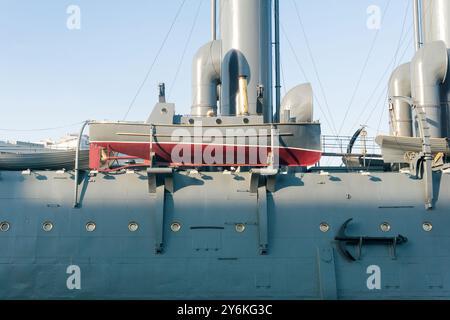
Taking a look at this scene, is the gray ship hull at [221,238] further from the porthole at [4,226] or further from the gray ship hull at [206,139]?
the gray ship hull at [206,139]

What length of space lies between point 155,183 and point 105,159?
2.68 meters

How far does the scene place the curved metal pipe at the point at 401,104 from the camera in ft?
87.2

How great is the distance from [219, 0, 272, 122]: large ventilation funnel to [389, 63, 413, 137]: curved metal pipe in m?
5.71

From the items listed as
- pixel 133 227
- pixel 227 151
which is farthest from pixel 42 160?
pixel 227 151

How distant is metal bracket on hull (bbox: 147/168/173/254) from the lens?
1819 cm

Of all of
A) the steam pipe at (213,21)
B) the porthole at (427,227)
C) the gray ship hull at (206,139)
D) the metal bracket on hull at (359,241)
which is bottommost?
the metal bracket on hull at (359,241)

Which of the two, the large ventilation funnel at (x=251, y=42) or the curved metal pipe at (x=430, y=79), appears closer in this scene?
the curved metal pipe at (x=430, y=79)

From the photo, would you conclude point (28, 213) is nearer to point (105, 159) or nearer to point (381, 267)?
point (105, 159)

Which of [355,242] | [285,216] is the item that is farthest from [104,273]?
[355,242]

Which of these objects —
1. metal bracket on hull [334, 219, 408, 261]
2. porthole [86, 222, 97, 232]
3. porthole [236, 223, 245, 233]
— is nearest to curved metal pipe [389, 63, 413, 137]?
metal bracket on hull [334, 219, 408, 261]

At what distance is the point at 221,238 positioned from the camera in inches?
723

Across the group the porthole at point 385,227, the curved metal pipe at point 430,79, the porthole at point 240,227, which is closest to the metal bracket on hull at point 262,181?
the porthole at point 240,227

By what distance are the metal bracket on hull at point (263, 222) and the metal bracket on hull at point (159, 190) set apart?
2.93m

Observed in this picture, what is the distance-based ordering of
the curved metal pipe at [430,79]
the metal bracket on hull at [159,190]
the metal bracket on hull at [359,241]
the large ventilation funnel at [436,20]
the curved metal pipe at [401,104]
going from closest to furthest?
the metal bracket on hull at [159,190] → the metal bracket on hull at [359,241] → the curved metal pipe at [430,79] → the curved metal pipe at [401,104] → the large ventilation funnel at [436,20]
